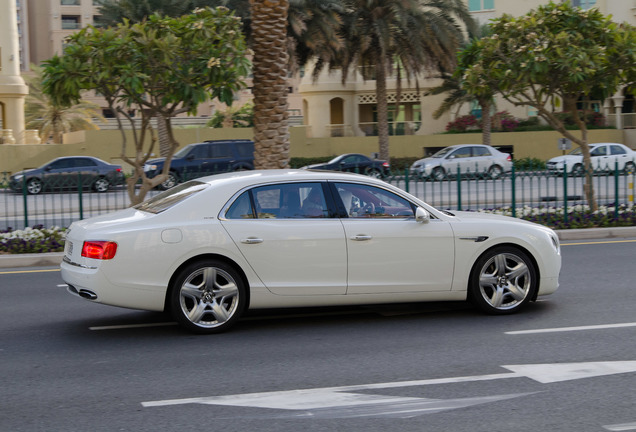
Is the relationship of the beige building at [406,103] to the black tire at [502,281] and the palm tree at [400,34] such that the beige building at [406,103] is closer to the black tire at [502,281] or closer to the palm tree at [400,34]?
the palm tree at [400,34]

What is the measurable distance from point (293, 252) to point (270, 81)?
8.72 m

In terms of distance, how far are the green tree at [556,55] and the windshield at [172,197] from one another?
34.1 ft

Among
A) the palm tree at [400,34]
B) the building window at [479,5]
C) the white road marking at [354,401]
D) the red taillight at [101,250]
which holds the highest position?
the building window at [479,5]

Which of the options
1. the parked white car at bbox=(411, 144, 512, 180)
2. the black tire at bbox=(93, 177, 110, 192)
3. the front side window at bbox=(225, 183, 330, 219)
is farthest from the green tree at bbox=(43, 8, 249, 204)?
the parked white car at bbox=(411, 144, 512, 180)

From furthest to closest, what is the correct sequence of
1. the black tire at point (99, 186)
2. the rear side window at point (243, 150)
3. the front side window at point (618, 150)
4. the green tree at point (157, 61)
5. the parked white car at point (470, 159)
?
the front side window at point (618, 150), the parked white car at point (470, 159), the rear side window at point (243, 150), the black tire at point (99, 186), the green tree at point (157, 61)

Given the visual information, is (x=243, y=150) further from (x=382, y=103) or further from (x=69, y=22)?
(x=69, y=22)

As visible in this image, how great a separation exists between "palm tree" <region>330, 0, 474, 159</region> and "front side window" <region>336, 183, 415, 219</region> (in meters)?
27.0

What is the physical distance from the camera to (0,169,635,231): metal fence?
54.7 ft

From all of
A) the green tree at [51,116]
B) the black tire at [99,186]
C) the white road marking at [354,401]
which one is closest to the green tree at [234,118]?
the green tree at [51,116]

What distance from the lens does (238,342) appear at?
7.33m

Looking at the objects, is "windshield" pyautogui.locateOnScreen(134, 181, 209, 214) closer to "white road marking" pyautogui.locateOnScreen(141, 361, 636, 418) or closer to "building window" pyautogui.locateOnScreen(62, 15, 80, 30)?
"white road marking" pyautogui.locateOnScreen(141, 361, 636, 418)

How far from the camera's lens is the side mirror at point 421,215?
309 inches

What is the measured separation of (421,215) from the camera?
7852 mm

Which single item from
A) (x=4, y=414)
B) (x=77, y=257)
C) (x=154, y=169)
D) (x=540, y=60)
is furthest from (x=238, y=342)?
(x=154, y=169)
